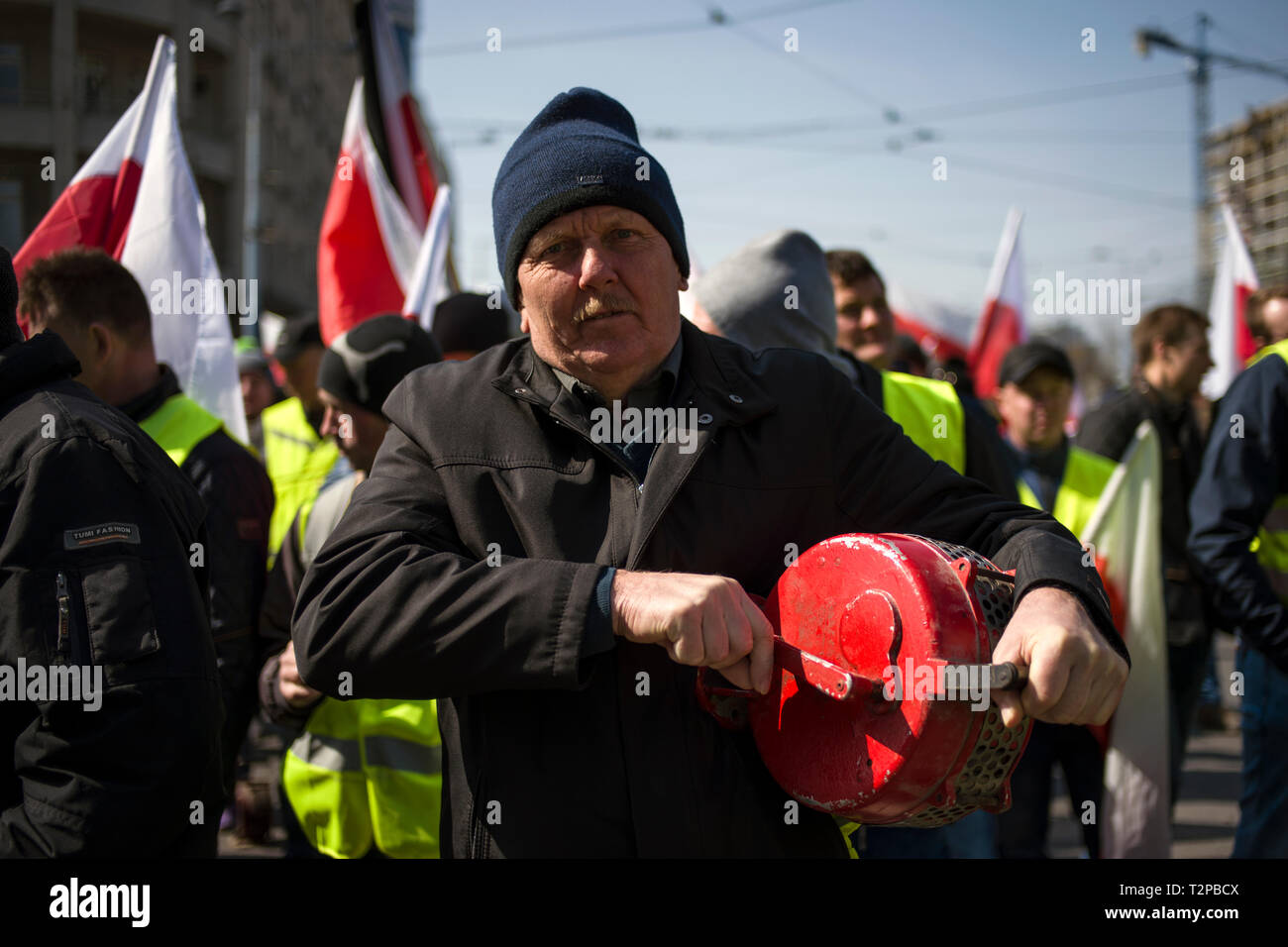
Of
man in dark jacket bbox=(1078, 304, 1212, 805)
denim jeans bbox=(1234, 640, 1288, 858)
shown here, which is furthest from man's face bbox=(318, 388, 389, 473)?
man in dark jacket bbox=(1078, 304, 1212, 805)

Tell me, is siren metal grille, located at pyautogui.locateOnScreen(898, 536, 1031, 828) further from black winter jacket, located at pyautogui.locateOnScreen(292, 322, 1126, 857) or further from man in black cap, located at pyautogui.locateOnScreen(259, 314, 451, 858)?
man in black cap, located at pyautogui.locateOnScreen(259, 314, 451, 858)

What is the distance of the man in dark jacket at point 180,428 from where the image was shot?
302cm

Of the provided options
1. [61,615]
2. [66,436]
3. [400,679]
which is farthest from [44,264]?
[400,679]

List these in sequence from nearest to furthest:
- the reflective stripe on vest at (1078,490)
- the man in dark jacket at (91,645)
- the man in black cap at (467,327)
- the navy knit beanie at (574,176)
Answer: the man in dark jacket at (91,645) < the navy knit beanie at (574,176) < the reflective stripe on vest at (1078,490) < the man in black cap at (467,327)

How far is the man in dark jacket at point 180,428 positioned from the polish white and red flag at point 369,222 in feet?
8.44

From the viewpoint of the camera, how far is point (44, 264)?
3.00 metres

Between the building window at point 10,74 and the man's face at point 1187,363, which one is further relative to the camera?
the man's face at point 1187,363

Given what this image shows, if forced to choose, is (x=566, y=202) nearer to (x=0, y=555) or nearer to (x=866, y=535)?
(x=866, y=535)

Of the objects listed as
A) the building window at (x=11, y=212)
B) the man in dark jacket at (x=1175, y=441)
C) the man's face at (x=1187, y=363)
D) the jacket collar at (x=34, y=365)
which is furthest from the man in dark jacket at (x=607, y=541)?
the man's face at (x=1187, y=363)

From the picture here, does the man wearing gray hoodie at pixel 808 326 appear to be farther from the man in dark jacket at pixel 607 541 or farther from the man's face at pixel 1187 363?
the man's face at pixel 1187 363

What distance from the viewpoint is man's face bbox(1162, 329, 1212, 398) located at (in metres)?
5.58

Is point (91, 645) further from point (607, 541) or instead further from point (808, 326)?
point (808, 326)
